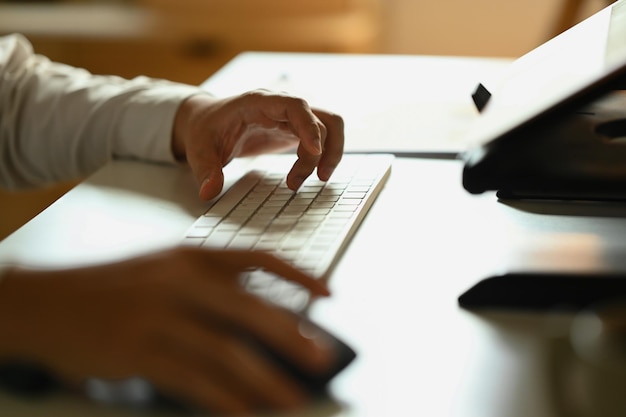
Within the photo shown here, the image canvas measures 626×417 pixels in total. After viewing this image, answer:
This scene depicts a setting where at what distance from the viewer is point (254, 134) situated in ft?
3.02

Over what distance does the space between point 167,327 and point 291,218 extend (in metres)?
0.28

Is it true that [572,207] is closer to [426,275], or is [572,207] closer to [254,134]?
[426,275]

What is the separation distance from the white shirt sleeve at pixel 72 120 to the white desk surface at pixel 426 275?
1.4 inches

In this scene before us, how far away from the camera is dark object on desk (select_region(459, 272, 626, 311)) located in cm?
58

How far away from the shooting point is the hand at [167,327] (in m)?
0.45

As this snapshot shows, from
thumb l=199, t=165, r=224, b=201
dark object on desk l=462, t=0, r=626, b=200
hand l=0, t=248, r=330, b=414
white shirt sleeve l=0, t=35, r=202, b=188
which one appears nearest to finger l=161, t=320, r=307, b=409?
hand l=0, t=248, r=330, b=414

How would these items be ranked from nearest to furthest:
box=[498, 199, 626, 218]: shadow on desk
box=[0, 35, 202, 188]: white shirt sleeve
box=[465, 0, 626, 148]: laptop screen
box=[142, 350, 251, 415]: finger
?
1. box=[142, 350, 251, 415]: finger
2. box=[465, 0, 626, 148]: laptop screen
3. box=[498, 199, 626, 218]: shadow on desk
4. box=[0, 35, 202, 188]: white shirt sleeve

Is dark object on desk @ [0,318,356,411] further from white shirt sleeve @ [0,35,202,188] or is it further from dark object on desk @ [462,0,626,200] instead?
white shirt sleeve @ [0,35,202,188]

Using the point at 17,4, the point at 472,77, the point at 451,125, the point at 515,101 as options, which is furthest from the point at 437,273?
the point at 17,4

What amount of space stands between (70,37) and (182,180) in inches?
76.3

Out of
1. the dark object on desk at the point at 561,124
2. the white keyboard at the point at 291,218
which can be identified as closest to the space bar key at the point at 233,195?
the white keyboard at the point at 291,218

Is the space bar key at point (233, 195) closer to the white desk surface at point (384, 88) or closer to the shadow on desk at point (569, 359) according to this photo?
the white desk surface at point (384, 88)

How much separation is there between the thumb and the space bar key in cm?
1

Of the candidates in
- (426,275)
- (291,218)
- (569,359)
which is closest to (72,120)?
(291,218)
